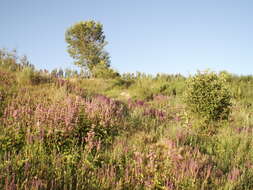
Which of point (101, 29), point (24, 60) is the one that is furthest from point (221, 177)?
point (101, 29)

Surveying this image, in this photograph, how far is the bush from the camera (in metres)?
5.98

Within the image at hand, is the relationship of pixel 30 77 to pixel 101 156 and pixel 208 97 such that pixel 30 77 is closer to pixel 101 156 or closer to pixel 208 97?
pixel 208 97

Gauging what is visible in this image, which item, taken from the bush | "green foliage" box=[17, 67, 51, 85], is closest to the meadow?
the bush

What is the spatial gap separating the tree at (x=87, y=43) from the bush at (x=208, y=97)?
32.7 meters

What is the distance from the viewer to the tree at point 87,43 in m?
38.1

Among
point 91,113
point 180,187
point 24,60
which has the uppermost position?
point 24,60

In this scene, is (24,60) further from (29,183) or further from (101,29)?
(101,29)

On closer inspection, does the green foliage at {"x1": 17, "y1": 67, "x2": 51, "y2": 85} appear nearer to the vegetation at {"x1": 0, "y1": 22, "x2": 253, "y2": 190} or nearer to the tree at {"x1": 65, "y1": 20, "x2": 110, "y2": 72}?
the vegetation at {"x1": 0, "y1": 22, "x2": 253, "y2": 190}

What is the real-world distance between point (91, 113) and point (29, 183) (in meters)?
2.29

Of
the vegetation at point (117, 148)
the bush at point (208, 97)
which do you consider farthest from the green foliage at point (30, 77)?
the bush at point (208, 97)

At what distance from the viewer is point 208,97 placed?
19.8 ft

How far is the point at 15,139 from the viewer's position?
326cm

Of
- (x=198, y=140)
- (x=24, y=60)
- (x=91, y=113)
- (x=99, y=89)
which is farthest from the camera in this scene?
(x=99, y=89)

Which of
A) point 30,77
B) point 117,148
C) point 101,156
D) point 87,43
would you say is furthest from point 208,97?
point 87,43
